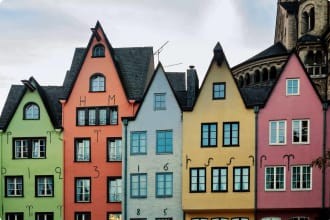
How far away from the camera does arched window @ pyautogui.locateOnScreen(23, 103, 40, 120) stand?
46.5m

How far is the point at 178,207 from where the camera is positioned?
140 ft

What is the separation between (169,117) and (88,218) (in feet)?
33.5

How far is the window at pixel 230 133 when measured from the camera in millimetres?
41750

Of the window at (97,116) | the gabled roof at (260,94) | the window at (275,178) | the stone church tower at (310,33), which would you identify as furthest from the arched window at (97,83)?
the stone church tower at (310,33)

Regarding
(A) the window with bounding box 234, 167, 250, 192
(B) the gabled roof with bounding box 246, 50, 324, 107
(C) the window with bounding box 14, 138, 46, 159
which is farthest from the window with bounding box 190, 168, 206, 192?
(C) the window with bounding box 14, 138, 46, 159

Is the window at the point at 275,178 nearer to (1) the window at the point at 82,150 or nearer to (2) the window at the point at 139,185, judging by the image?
(2) the window at the point at 139,185

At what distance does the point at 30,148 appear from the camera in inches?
1821

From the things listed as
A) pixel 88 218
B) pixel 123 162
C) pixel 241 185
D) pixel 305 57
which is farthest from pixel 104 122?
pixel 305 57

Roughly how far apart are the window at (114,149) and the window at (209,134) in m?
7.08

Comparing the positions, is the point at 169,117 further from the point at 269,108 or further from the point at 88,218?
the point at 88,218

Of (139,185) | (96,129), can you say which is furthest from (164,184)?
(96,129)

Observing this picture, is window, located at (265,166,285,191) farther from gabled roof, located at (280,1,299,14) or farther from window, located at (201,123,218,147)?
gabled roof, located at (280,1,299,14)

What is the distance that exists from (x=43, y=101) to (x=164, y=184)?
39.5 ft

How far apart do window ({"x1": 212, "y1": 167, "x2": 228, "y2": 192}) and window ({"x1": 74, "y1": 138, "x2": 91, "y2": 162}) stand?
1024cm
